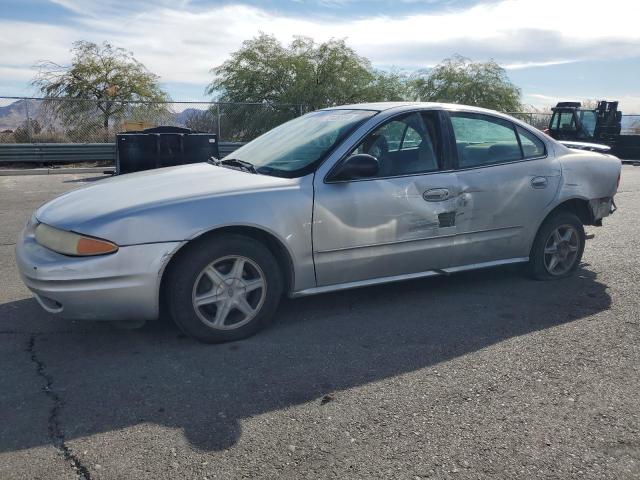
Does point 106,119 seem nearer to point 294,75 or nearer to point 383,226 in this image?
point 294,75

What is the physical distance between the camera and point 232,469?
2580 millimetres

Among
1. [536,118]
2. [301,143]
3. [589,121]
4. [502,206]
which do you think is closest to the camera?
[301,143]

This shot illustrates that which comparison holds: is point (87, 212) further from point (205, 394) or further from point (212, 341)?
point (205, 394)

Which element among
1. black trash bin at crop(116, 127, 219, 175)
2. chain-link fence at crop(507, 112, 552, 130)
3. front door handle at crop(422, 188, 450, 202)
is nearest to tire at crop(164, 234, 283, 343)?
front door handle at crop(422, 188, 450, 202)

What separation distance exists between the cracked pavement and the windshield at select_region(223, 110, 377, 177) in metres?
1.13

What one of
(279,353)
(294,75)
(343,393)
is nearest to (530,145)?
(279,353)

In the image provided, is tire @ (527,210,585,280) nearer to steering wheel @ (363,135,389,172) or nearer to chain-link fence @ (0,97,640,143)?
steering wheel @ (363,135,389,172)

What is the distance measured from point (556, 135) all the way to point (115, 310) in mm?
23404

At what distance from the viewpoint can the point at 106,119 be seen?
20438 mm

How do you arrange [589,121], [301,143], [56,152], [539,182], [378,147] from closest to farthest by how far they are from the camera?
[378,147]
[301,143]
[539,182]
[56,152]
[589,121]

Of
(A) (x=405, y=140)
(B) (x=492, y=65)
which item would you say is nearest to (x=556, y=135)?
(B) (x=492, y=65)

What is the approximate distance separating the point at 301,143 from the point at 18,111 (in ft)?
54.8

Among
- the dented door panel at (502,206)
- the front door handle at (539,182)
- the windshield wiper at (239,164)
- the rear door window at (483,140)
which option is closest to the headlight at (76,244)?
the windshield wiper at (239,164)

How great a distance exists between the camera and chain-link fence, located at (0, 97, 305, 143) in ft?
61.0
